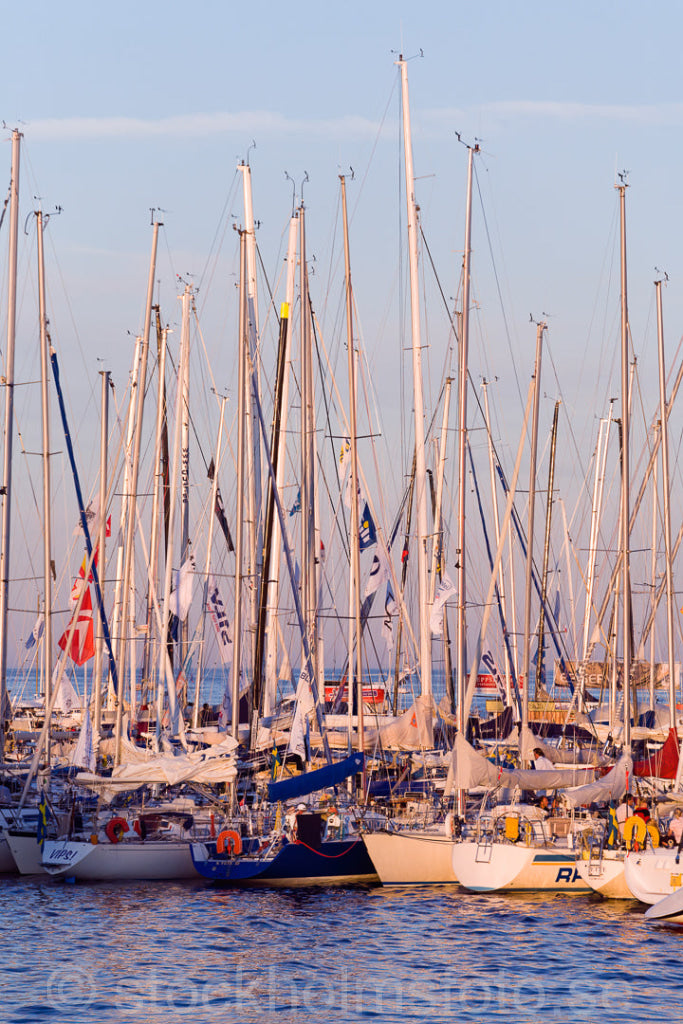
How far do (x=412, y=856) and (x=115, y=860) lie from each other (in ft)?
21.5

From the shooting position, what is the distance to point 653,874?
2775 cm

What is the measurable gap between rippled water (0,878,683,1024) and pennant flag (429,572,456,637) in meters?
7.90

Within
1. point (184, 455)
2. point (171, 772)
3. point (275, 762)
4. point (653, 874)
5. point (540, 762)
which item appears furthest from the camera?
point (184, 455)

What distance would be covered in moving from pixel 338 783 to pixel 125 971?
29.4 ft

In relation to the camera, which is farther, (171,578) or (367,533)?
(171,578)

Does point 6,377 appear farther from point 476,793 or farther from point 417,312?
point 476,793

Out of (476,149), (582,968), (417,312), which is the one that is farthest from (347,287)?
(582,968)

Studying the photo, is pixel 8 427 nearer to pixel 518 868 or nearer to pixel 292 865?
pixel 292 865

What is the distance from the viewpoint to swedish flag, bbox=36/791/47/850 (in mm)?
31734

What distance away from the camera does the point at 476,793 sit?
3362cm

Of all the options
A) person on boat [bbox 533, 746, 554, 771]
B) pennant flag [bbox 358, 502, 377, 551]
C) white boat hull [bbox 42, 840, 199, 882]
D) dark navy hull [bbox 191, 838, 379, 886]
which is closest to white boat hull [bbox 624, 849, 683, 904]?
person on boat [bbox 533, 746, 554, 771]

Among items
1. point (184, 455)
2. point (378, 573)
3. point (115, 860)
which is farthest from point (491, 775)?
point (184, 455)

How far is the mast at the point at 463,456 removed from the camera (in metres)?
33.4

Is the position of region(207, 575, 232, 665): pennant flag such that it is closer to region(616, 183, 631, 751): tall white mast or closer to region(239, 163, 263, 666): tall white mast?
region(239, 163, 263, 666): tall white mast
